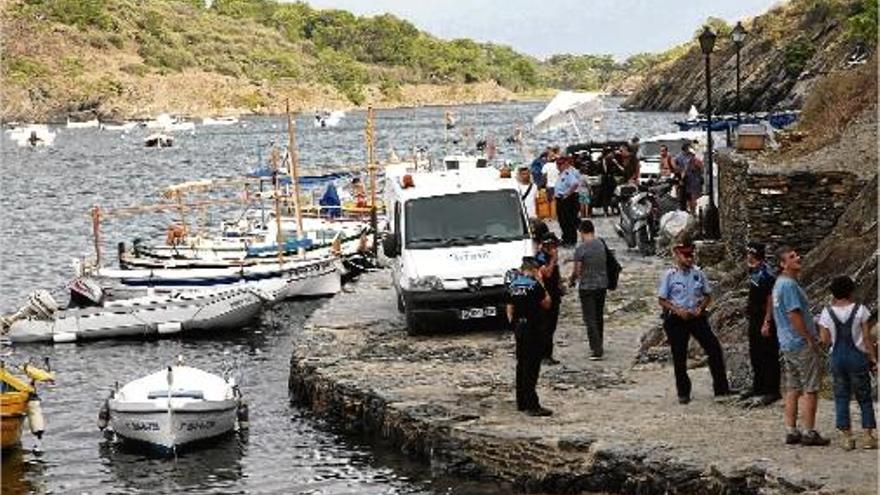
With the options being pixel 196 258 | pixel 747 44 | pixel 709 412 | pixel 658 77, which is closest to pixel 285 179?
pixel 196 258

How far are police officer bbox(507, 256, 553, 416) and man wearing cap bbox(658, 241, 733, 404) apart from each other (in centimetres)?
136

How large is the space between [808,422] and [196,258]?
91.5ft

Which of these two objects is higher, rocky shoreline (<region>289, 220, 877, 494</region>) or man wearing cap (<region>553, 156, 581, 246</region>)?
man wearing cap (<region>553, 156, 581, 246</region>)

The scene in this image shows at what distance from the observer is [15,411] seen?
24.2 meters

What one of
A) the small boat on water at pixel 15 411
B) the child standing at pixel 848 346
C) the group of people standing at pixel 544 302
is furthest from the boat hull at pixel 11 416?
the child standing at pixel 848 346

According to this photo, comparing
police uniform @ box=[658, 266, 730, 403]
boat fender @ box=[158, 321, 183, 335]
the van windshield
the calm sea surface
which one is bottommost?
the calm sea surface

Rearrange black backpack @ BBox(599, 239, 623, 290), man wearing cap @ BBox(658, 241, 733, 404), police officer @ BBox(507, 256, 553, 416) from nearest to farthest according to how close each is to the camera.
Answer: man wearing cap @ BBox(658, 241, 733, 404)
police officer @ BBox(507, 256, 553, 416)
black backpack @ BBox(599, 239, 623, 290)

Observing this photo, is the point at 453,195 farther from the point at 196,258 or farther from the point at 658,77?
the point at 658,77

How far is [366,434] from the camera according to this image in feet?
74.9

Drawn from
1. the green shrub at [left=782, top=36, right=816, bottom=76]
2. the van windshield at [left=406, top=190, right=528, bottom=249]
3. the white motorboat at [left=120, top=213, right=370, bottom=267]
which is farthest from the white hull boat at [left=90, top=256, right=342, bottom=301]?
the green shrub at [left=782, top=36, right=816, bottom=76]

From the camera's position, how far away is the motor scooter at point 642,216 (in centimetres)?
3359

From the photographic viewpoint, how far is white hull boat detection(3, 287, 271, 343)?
118ft

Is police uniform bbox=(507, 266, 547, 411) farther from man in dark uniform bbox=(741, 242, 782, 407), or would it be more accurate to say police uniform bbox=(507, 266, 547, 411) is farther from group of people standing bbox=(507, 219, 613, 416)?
man in dark uniform bbox=(741, 242, 782, 407)

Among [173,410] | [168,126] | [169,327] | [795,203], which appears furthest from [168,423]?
[168,126]
